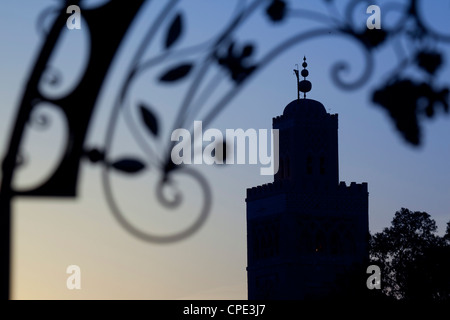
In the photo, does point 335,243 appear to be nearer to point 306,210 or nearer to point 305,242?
point 305,242

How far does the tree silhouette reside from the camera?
43.9m

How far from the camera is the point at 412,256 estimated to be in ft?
162

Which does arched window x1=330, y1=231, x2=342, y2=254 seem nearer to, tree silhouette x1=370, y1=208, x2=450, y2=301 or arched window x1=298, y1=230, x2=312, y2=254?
arched window x1=298, y1=230, x2=312, y2=254

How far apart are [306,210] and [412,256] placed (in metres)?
24.9

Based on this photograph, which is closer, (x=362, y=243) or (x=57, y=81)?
(x=57, y=81)

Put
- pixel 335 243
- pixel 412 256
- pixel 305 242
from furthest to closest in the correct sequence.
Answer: pixel 305 242, pixel 335 243, pixel 412 256

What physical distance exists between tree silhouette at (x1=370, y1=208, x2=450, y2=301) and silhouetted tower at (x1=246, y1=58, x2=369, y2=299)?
20888 millimetres

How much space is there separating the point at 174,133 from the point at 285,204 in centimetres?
7054

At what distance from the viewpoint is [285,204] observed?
241ft

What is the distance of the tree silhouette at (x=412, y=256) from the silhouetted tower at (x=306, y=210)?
822 inches

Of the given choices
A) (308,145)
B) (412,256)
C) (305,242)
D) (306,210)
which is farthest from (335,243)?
(412,256)
